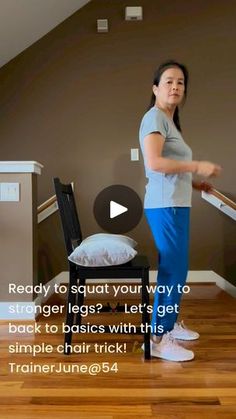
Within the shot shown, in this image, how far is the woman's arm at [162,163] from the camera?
1483 millimetres

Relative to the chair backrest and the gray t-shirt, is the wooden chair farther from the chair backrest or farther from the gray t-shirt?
the gray t-shirt

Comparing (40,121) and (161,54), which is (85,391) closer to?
(40,121)

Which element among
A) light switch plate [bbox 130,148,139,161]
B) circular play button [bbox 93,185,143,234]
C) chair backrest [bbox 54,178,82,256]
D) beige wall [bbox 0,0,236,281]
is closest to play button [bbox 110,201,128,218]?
circular play button [bbox 93,185,143,234]

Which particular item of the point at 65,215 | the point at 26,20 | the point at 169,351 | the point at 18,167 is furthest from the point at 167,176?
the point at 26,20

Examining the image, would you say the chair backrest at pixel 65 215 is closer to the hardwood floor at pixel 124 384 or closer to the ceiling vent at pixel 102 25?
the hardwood floor at pixel 124 384

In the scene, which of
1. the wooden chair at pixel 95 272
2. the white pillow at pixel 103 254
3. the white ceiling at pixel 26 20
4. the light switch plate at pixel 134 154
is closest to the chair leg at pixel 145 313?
the wooden chair at pixel 95 272

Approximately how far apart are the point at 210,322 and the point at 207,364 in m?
0.62

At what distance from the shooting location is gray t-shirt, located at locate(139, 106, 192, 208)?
5.38ft

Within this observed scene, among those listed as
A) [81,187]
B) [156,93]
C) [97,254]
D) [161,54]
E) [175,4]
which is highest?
[175,4]

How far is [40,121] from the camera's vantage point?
3.33 metres

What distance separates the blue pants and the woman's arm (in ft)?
0.66

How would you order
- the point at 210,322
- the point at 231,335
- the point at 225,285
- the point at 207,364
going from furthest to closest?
the point at 225,285, the point at 210,322, the point at 231,335, the point at 207,364

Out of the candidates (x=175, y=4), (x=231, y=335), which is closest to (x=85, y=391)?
(x=231, y=335)

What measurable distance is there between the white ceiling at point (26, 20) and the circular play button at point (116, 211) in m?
1.43
